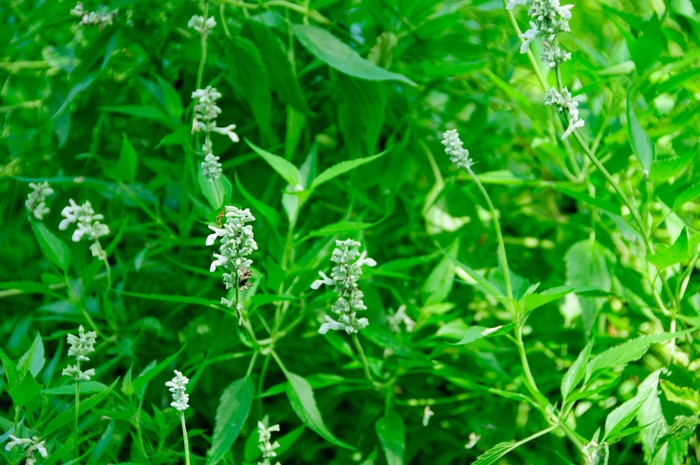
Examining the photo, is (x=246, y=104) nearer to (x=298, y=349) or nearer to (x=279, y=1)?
(x=279, y=1)

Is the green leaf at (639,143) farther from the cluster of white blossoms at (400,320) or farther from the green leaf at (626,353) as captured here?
the cluster of white blossoms at (400,320)

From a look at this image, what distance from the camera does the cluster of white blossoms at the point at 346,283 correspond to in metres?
0.49

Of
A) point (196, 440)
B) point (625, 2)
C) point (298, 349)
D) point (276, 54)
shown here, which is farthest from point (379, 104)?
point (625, 2)

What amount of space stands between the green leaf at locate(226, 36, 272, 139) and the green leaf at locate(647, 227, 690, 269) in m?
0.35

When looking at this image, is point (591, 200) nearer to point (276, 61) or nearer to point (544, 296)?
point (544, 296)

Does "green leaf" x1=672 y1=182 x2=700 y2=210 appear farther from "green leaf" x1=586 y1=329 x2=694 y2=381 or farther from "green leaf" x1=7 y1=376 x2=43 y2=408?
"green leaf" x1=7 y1=376 x2=43 y2=408

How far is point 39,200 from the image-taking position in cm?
66

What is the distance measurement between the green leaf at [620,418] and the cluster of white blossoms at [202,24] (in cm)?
44

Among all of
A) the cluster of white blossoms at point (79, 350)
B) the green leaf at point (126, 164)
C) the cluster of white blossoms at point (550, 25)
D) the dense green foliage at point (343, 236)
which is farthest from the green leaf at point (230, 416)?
the cluster of white blossoms at point (550, 25)

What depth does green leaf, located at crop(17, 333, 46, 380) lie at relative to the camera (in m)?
0.54

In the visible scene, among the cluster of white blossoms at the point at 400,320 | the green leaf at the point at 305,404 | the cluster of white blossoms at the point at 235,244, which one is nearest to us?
the cluster of white blossoms at the point at 235,244

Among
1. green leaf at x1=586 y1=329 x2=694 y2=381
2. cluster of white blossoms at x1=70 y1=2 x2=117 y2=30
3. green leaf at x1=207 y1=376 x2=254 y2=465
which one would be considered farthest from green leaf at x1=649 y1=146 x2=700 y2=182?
cluster of white blossoms at x1=70 y1=2 x2=117 y2=30

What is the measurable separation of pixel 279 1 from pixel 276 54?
2.1 inches

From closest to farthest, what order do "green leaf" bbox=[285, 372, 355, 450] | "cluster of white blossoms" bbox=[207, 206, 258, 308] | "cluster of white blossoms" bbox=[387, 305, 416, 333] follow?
"cluster of white blossoms" bbox=[207, 206, 258, 308], "green leaf" bbox=[285, 372, 355, 450], "cluster of white blossoms" bbox=[387, 305, 416, 333]
